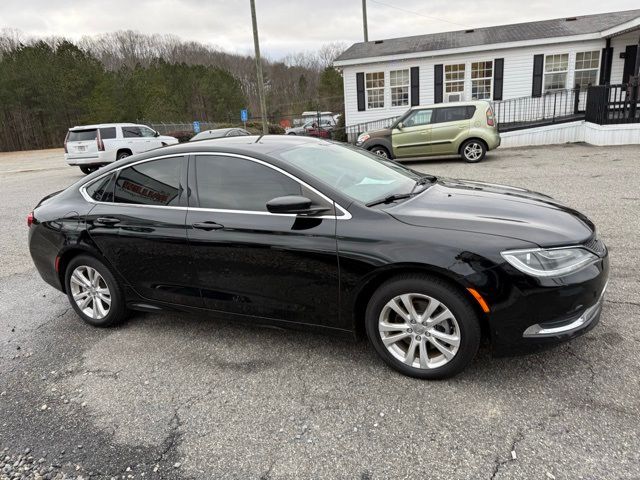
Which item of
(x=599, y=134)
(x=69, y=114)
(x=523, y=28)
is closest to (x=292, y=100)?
(x=69, y=114)

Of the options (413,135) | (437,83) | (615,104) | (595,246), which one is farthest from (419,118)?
(595,246)

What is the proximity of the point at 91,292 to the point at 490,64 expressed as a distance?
18423mm

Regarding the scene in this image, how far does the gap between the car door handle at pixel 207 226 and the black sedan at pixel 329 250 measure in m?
0.01

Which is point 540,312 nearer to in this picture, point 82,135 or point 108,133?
point 108,133

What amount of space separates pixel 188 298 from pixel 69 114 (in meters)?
42.7

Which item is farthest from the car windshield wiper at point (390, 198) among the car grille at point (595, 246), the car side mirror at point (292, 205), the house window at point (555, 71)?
Answer: the house window at point (555, 71)

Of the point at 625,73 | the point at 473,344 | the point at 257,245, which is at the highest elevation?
the point at 625,73

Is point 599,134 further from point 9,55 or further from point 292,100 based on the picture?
point 292,100

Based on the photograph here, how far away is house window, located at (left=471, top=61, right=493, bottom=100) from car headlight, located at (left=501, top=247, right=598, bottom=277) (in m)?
17.8

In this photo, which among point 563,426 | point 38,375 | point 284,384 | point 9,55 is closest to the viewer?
point 563,426

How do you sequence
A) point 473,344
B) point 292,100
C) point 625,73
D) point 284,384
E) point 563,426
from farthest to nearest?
1. point 292,100
2. point 625,73
3. point 284,384
4. point 473,344
5. point 563,426

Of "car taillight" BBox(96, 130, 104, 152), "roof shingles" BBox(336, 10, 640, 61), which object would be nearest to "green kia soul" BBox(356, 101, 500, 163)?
"roof shingles" BBox(336, 10, 640, 61)

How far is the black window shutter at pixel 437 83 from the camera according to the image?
19.1m

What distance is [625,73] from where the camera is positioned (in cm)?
1733
